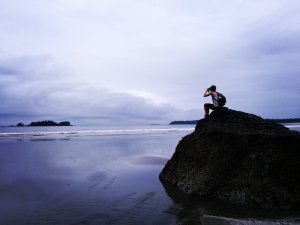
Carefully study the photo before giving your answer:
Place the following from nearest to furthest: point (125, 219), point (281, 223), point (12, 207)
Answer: point (281, 223) < point (125, 219) < point (12, 207)

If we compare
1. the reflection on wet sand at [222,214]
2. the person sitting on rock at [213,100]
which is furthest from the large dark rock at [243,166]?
the person sitting on rock at [213,100]

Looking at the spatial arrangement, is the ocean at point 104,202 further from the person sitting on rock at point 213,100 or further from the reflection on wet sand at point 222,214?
the person sitting on rock at point 213,100

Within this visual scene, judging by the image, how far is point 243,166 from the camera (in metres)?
8.69

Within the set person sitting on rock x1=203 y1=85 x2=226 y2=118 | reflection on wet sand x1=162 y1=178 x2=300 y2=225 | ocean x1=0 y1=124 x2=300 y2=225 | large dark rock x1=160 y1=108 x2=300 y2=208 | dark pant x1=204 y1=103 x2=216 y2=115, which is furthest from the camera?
dark pant x1=204 y1=103 x2=216 y2=115

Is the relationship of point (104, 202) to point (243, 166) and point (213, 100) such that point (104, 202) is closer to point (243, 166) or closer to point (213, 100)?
point (243, 166)

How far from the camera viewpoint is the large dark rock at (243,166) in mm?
8094

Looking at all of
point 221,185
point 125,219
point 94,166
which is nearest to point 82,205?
point 125,219

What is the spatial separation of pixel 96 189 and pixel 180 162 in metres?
2.88

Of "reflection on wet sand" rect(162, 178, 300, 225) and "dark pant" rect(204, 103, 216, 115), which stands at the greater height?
"dark pant" rect(204, 103, 216, 115)

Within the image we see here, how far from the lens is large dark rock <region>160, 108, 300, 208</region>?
8.09 meters

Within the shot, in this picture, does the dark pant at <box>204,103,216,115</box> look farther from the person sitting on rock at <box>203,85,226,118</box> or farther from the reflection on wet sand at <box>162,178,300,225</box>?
the reflection on wet sand at <box>162,178,300,225</box>

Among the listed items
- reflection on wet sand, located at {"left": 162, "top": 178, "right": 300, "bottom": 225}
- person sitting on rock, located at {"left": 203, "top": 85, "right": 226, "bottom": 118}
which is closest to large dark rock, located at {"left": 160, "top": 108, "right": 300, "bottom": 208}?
reflection on wet sand, located at {"left": 162, "top": 178, "right": 300, "bottom": 225}

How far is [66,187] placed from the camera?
10086mm

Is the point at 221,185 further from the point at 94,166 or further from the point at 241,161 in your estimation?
the point at 94,166
